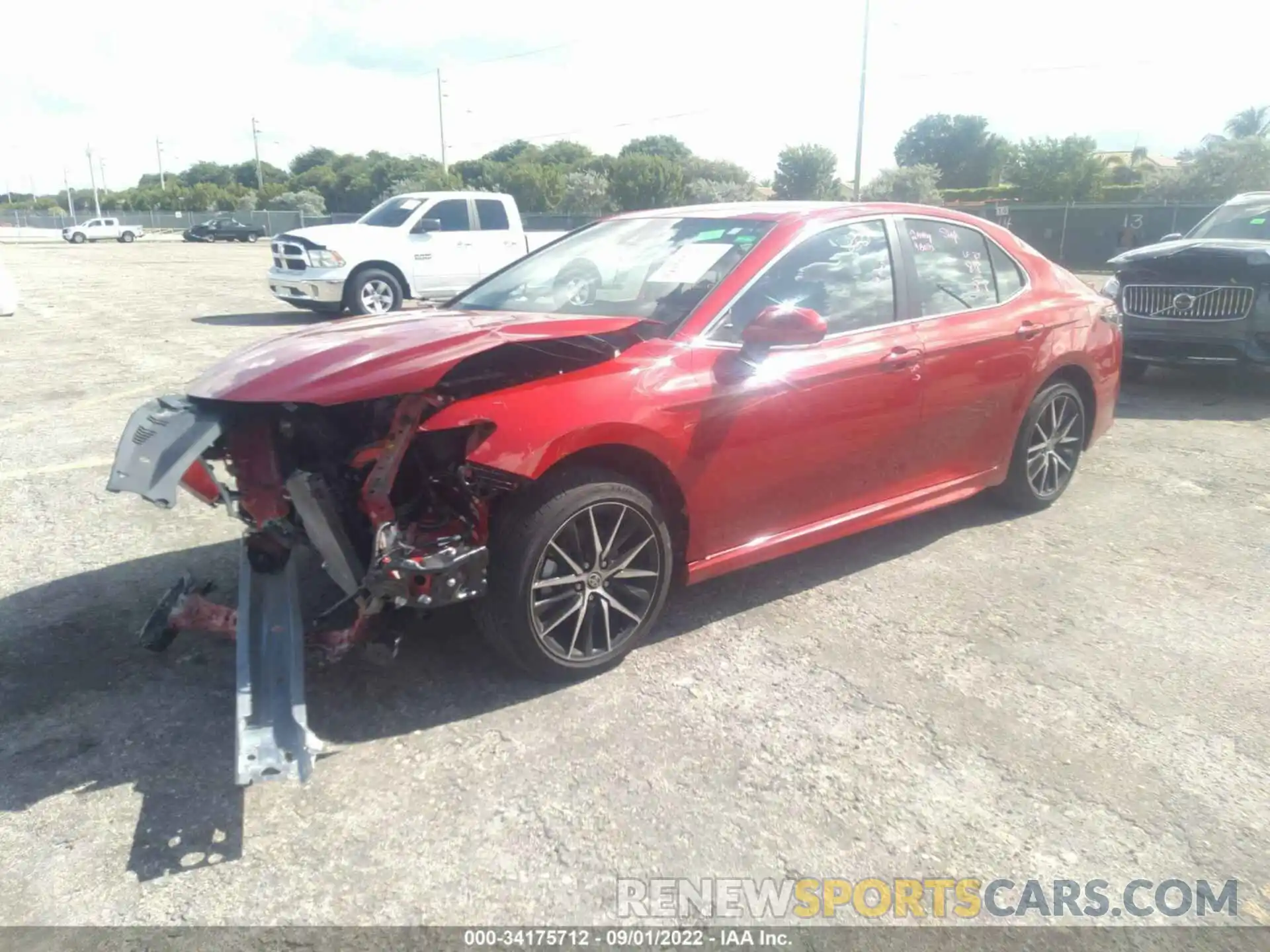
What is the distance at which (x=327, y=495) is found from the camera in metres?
3.10

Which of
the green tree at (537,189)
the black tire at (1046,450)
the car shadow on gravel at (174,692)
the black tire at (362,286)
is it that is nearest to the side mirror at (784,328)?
the car shadow on gravel at (174,692)

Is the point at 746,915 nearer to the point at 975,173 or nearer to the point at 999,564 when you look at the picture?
the point at 999,564

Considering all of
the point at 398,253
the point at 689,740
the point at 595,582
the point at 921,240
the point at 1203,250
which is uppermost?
the point at 921,240

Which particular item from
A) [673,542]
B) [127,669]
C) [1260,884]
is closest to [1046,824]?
[1260,884]

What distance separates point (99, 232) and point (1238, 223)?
5736 centimetres

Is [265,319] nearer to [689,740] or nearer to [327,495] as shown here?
[327,495]

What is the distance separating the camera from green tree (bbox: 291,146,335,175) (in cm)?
11662

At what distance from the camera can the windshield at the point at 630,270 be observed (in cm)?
392

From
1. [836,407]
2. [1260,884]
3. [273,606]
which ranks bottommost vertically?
[1260,884]

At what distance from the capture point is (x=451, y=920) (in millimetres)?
2326

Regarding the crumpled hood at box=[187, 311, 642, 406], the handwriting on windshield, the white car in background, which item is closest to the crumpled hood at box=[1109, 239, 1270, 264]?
the handwriting on windshield

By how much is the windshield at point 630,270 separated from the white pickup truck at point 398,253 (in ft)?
26.9

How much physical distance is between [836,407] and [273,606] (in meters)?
2.34

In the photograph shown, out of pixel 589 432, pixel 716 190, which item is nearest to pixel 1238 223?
pixel 589 432
